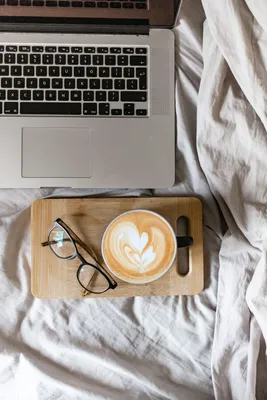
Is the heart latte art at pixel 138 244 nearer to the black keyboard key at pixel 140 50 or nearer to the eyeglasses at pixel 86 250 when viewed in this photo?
the eyeglasses at pixel 86 250

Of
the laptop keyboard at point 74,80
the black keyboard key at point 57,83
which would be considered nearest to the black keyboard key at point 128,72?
the laptop keyboard at point 74,80

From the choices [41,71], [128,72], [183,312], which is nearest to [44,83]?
[41,71]

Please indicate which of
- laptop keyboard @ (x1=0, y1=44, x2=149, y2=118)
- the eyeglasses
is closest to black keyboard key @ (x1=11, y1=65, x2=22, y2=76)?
laptop keyboard @ (x1=0, y1=44, x2=149, y2=118)

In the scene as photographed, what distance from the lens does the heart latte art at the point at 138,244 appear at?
2.33 feet

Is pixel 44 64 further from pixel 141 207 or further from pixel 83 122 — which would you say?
pixel 141 207

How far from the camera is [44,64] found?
2.46ft

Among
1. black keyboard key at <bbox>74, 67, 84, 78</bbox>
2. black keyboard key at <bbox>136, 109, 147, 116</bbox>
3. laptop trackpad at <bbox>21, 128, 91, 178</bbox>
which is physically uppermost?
black keyboard key at <bbox>74, 67, 84, 78</bbox>

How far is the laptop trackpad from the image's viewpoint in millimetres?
750

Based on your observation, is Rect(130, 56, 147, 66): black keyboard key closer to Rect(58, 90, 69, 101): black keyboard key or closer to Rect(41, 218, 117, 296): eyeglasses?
Rect(58, 90, 69, 101): black keyboard key

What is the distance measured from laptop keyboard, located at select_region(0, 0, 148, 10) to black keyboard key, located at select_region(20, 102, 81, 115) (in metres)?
→ 0.15

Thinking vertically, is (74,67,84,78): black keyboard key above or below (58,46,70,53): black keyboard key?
below

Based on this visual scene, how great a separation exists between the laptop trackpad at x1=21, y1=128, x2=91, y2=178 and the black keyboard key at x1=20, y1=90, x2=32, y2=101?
0.16ft

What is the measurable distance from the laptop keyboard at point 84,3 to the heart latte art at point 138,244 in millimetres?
314

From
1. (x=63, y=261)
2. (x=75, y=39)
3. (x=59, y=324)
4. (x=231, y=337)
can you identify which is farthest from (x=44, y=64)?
(x=231, y=337)
